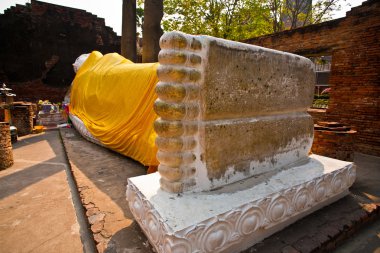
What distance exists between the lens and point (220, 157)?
4.81ft

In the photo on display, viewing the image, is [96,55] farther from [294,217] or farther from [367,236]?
[367,236]

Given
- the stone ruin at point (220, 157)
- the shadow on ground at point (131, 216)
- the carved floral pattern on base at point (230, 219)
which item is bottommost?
the shadow on ground at point (131, 216)

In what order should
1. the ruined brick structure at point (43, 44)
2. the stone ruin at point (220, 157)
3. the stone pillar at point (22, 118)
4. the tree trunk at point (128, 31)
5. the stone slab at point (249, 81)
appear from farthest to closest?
the ruined brick structure at point (43, 44) → the tree trunk at point (128, 31) → the stone pillar at point (22, 118) → the stone slab at point (249, 81) → the stone ruin at point (220, 157)

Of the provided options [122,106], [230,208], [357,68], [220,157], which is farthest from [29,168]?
[357,68]

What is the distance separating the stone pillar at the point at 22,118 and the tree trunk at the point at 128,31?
359 centimetres

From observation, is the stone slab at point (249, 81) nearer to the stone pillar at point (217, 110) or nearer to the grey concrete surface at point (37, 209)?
the stone pillar at point (217, 110)

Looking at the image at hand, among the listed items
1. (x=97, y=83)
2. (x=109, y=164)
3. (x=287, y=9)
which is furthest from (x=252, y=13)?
(x=109, y=164)

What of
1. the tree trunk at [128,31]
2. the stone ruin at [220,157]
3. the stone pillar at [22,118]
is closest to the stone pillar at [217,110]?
the stone ruin at [220,157]

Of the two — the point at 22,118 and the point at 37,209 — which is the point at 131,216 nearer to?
the point at 37,209

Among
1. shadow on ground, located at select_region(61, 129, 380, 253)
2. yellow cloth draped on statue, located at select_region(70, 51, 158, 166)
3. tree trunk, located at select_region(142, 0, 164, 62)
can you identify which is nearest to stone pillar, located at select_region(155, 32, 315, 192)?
shadow on ground, located at select_region(61, 129, 380, 253)

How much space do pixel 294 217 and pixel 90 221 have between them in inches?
60.9

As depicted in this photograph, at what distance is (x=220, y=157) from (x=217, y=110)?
0.32 meters

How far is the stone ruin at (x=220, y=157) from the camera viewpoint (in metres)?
1.21

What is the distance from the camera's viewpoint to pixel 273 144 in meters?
1.80
